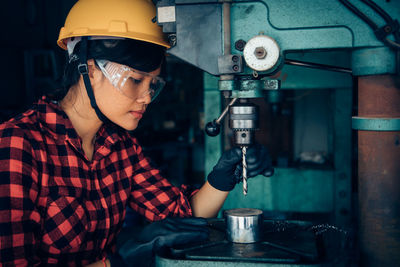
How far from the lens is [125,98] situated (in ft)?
3.93

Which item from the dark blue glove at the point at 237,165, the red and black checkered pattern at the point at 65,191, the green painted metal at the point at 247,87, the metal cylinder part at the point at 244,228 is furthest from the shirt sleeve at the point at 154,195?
the green painted metal at the point at 247,87

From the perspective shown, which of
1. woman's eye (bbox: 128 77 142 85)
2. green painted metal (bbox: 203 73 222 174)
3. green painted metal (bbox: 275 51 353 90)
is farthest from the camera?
green painted metal (bbox: 203 73 222 174)

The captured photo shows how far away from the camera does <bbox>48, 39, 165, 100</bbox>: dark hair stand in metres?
1.13

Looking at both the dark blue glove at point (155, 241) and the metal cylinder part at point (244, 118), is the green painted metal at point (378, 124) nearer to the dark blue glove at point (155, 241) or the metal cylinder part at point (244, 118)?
the metal cylinder part at point (244, 118)

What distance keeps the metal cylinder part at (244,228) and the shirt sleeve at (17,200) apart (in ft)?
1.76

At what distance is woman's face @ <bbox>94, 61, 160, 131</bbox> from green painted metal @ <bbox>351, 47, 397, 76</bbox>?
24.3 inches

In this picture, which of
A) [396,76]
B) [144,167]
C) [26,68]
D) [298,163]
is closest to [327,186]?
[298,163]

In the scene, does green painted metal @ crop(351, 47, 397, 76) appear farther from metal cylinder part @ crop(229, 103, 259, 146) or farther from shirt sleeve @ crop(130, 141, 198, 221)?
shirt sleeve @ crop(130, 141, 198, 221)

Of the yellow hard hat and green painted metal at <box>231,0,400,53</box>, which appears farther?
the yellow hard hat

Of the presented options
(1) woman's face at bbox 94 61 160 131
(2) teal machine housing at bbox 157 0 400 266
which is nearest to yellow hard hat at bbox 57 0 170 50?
(1) woman's face at bbox 94 61 160 131

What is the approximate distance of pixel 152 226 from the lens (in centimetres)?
103

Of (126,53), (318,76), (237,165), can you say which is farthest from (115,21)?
(318,76)

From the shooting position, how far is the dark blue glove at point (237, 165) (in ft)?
3.64

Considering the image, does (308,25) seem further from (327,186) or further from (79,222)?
(327,186)
